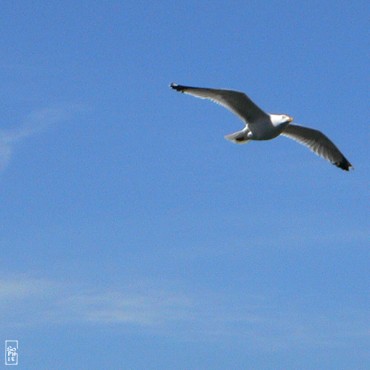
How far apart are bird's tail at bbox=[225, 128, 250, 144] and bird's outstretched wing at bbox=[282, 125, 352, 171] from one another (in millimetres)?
2608

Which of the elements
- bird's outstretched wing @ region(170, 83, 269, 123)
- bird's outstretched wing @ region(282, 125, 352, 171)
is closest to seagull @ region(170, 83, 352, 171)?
bird's outstretched wing @ region(170, 83, 269, 123)

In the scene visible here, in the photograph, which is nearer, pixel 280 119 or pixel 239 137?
pixel 280 119

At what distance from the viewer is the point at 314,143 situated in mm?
23703

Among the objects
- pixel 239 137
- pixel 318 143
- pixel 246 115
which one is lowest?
pixel 239 137

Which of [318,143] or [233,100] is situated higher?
[318,143]

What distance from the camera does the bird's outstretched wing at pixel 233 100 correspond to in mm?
19750

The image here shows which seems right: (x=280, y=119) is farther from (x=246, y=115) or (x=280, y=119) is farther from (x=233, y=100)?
(x=233, y=100)

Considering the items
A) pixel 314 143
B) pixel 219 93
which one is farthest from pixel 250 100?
pixel 314 143

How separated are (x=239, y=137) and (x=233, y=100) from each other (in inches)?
42.8

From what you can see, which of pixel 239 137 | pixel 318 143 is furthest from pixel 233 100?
pixel 318 143

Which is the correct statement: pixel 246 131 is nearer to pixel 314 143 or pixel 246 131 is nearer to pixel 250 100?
pixel 250 100

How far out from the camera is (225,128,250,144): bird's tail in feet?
67.9

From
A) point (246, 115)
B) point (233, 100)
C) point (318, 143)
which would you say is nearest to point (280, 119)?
point (246, 115)

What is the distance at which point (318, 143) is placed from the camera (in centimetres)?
2372
